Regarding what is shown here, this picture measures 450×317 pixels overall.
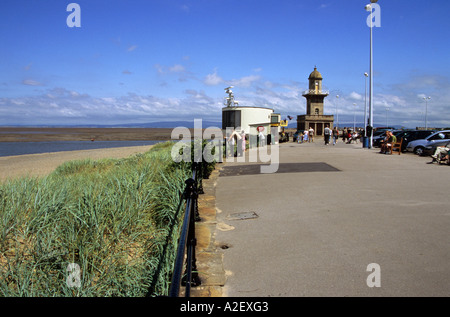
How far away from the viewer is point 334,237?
17.1 ft

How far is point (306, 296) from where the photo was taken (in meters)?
3.48

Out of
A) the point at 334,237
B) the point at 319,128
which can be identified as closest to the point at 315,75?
the point at 319,128

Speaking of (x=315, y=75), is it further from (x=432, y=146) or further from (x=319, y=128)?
(x=432, y=146)

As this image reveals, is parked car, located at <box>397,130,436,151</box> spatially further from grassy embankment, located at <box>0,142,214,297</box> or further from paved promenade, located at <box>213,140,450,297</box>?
grassy embankment, located at <box>0,142,214,297</box>

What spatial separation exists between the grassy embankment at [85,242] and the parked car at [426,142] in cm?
1765

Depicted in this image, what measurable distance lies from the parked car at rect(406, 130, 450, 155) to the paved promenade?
419 inches

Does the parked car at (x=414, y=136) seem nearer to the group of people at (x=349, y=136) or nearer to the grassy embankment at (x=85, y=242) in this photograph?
the group of people at (x=349, y=136)

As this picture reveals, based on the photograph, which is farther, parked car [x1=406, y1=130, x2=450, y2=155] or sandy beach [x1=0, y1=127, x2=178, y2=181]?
sandy beach [x1=0, y1=127, x2=178, y2=181]

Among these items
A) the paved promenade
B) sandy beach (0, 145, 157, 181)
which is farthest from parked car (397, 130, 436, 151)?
sandy beach (0, 145, 157, 181)

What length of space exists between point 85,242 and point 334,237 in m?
3.47

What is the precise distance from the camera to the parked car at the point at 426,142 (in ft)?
63.8

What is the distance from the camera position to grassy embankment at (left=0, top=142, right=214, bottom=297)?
3598 mm

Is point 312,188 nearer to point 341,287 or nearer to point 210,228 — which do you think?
point 210,228
